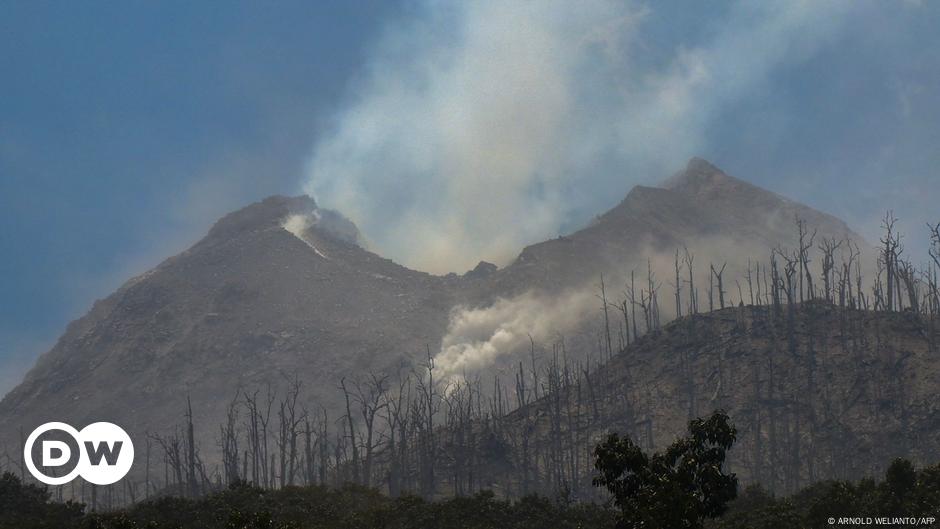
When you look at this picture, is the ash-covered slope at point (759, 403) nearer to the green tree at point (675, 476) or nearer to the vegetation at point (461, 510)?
the vegetation at point (461, 510)

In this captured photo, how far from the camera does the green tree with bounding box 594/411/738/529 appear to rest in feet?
92.8

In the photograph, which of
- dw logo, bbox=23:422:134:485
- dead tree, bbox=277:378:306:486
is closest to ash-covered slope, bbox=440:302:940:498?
dead tree, bbox=277:378:306:486

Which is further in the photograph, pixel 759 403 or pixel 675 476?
pixel 759 403

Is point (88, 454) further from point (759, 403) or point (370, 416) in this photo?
point (759, 403)

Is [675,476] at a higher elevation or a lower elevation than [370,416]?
lower

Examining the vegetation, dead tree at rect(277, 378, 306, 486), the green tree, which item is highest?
dead tree at rect(277, 378, 306, 486)

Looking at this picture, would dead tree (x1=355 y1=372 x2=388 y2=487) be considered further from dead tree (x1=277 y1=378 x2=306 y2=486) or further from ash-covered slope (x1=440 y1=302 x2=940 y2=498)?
ash-covered slope (x1=440 y1=302 x2=940 y2=498)

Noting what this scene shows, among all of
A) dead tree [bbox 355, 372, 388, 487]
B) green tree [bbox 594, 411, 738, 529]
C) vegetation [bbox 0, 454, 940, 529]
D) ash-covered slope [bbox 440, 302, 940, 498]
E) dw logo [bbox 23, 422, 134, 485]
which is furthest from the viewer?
dw logo [bbox 23, 422, 134, 485]

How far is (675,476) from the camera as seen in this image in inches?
1150

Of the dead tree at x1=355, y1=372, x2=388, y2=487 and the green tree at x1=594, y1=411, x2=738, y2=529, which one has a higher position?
the dead tree at x1=355, y1=372, x2=388, y2=487

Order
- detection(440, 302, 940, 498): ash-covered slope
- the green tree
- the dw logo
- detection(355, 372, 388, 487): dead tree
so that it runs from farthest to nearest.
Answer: the dw logo
detection(355, 372, 388, 487): dead tree
detection(440, 302, 940, 498): ash-covered slope
the green tree

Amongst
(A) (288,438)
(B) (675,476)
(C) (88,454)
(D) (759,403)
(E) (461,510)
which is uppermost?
(C) (88,454)

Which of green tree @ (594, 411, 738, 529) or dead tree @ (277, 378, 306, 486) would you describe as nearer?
green tree @ (594, 411, 738, 529)

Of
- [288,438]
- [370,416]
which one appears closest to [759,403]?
[370,416]
